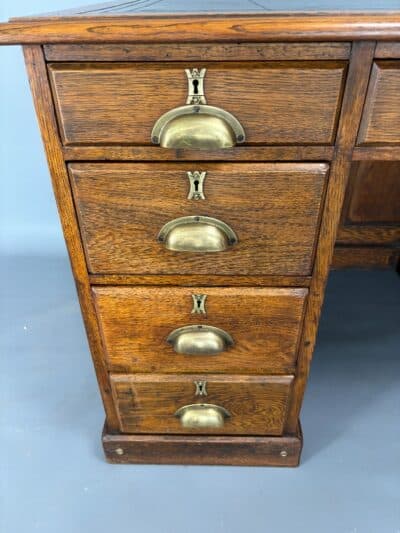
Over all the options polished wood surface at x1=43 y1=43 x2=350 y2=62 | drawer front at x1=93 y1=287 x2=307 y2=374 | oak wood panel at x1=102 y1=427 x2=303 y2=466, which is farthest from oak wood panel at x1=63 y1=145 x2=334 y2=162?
oak wood panel at x1=102 y1=427 x2=303 y2=466

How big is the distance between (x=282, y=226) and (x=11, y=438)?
818mm

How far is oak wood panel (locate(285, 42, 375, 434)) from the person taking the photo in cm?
57

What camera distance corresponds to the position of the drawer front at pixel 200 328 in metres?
0.78

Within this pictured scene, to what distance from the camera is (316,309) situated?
0.80 meters

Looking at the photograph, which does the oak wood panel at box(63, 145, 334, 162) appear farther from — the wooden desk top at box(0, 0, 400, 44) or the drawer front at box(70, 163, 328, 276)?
the wooden desk top at box(0, 0, 400, 44)

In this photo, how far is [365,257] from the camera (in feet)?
5.12

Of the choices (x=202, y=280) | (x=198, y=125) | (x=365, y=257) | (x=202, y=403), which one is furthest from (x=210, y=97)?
(x=365, y=257)

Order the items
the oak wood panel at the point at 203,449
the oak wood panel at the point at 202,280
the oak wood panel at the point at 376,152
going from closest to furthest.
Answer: the oak wood panel at the point at 376,152 → the oak wood panel at the point at 202,280 → the oak wood panel at the point at 203,449

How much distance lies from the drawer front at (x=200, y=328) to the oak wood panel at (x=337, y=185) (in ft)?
0.06

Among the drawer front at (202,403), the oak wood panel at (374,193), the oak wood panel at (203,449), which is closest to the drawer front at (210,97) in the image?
the drawer front at (202,403)

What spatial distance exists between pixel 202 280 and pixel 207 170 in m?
0.19

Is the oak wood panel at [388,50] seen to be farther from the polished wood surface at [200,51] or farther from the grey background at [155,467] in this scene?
the grey background at [155,467]

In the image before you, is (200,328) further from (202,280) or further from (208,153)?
(208,153)

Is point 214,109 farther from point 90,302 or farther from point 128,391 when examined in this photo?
point 128,391
